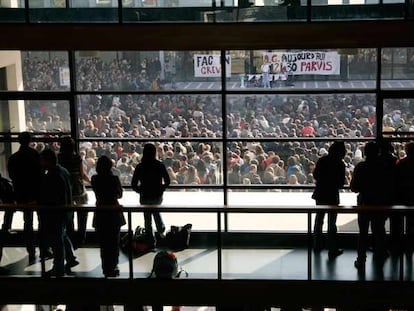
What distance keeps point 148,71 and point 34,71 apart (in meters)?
1.55

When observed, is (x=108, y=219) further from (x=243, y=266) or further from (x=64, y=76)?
(x=64, y=76)

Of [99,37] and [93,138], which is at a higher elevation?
[99,37]

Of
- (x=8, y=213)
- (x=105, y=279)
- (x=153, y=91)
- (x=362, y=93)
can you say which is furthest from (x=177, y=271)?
(x=362, y=93)

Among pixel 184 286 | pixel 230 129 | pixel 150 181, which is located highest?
pixel 230 129

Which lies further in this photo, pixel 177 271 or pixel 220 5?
pixel 220 5

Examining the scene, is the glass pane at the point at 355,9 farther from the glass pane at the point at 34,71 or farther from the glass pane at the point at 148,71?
the glass pane at the point at 34,71

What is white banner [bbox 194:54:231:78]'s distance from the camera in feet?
35.1

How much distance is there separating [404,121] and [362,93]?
653 mm

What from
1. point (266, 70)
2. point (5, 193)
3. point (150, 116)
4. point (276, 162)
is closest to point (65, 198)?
point (5, 193)

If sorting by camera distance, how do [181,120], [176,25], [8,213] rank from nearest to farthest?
[8,213] < [176,25] < [181,120]

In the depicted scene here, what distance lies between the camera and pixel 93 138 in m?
11.0

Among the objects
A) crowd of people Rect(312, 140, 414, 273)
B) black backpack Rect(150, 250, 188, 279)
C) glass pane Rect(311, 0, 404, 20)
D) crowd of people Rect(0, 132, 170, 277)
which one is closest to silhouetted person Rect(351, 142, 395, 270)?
crowd of people Rect(312, 140, 414, 273)

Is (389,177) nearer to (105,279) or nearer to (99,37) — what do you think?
(105,279)

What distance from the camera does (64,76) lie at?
35.9ft
